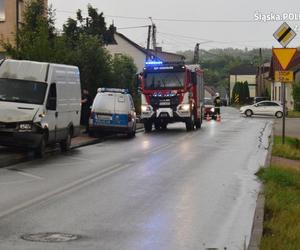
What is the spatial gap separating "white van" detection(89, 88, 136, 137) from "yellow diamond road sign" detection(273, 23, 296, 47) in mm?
8495

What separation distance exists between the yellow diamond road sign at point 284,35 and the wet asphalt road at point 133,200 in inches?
140

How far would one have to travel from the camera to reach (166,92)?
31703 mm

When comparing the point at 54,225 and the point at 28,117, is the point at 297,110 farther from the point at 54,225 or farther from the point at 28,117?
the point at 54,225

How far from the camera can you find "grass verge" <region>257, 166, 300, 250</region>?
7.49 metres

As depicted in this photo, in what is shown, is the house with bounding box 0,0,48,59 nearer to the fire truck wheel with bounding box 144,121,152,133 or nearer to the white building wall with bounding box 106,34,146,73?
the fire truck wheel with bounding box 144,121,152,133

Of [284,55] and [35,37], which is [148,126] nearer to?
[35,37]

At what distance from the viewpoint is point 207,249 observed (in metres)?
7.43

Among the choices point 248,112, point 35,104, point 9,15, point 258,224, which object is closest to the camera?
point 258,224

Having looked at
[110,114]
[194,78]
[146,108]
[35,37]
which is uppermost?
[35,37]

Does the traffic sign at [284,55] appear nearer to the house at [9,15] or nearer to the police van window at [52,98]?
the police van window at [52,98]

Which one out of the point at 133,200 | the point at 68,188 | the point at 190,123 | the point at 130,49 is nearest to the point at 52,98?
the point at 68,188

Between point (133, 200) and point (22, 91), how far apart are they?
27.2ft

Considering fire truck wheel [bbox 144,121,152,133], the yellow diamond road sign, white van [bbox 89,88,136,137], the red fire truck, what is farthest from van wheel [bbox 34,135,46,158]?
fire truck wheel [bbox 144,121,152,133]

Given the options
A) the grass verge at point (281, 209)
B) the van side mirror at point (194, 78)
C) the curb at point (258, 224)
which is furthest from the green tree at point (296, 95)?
the curb at point (258, 224)
